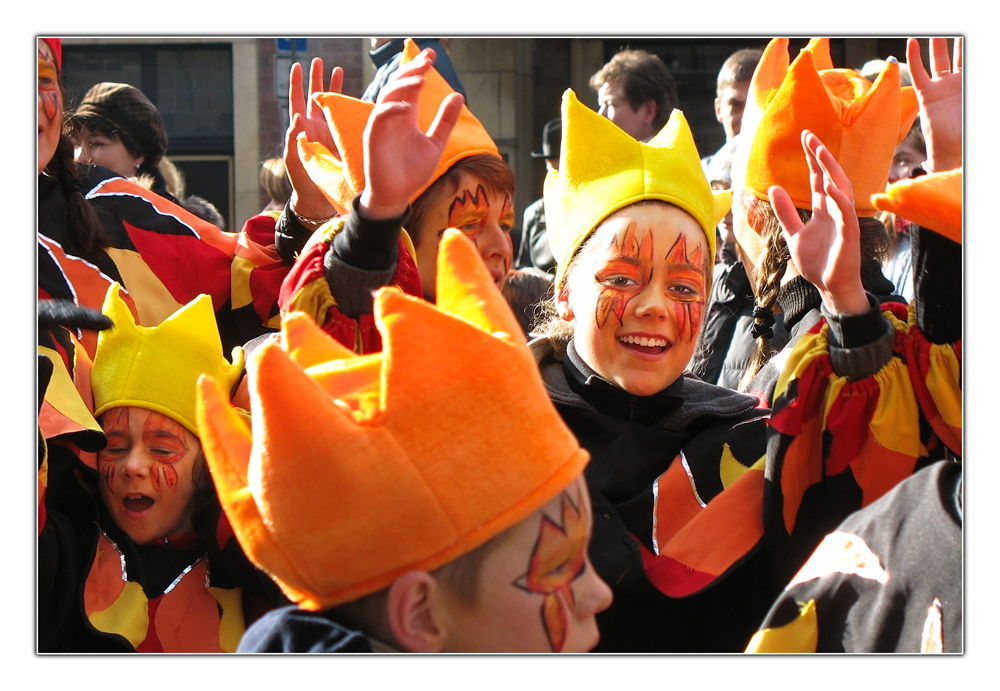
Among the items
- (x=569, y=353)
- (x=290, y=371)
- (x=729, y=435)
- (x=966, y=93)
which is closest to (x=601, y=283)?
(x=569, y=353)

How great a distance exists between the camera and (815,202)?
6.31ft

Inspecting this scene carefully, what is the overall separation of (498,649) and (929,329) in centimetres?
100

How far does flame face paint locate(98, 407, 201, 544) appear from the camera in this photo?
2084mm

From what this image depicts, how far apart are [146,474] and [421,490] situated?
1012mm

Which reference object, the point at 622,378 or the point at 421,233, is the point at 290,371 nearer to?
the point at 622,378

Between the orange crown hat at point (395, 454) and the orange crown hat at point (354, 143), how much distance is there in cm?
89

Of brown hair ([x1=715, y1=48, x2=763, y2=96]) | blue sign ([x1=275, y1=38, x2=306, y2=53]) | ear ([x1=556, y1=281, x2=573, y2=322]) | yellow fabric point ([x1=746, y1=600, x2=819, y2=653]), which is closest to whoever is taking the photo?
yellow fabric point ([x1=746, y1=600, x2=819, y2=653])

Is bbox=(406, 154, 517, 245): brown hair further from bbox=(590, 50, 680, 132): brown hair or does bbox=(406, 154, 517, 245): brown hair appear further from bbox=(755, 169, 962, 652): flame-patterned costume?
bbox=(590, 50, 680, 132): brown hair

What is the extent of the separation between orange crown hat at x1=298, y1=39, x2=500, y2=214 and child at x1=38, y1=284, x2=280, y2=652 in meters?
0.39

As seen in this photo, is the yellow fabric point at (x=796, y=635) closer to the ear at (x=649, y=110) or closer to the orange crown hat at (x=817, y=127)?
the orange crown hat at (x=817, y=127)

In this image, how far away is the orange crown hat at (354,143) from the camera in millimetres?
2211

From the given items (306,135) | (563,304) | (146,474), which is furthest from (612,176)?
(146,474)

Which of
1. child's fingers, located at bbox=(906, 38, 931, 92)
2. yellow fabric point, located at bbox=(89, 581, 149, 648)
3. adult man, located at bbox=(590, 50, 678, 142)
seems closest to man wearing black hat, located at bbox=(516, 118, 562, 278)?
adult man, located at bbox=(590, 50, 678, 142)

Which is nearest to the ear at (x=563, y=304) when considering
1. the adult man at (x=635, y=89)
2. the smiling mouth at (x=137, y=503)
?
the smiling mouth at (x=137, y=503)
